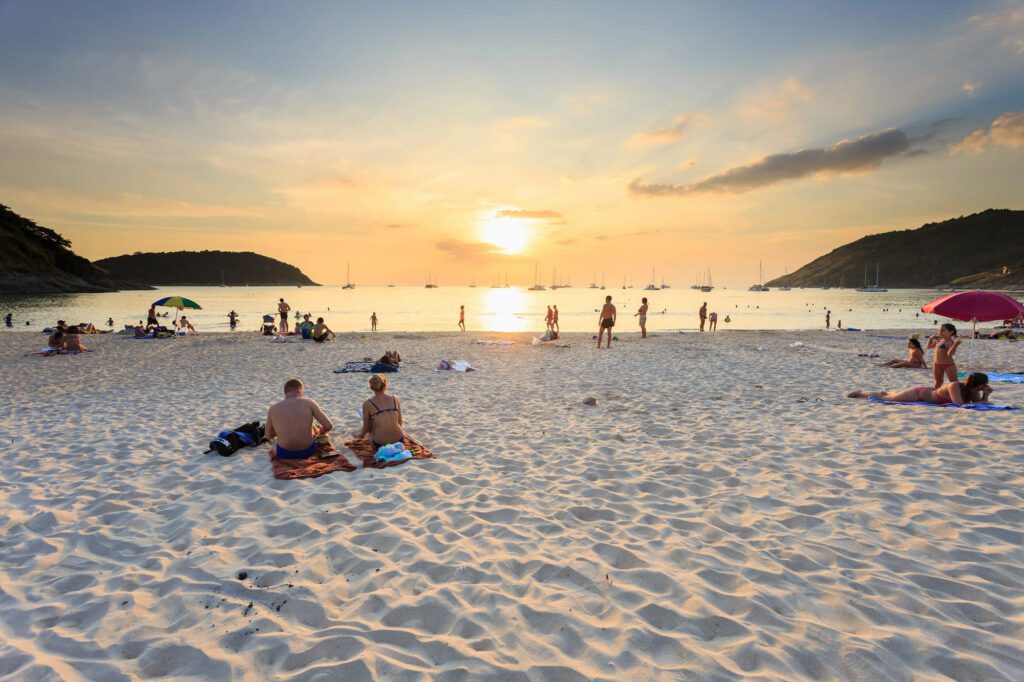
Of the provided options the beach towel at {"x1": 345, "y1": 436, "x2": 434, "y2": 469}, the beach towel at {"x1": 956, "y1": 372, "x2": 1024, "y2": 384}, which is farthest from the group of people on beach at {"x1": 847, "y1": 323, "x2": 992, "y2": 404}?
the beach towel at {"x1": 345, "y1": 436, "x2": 434, "y2": 469}

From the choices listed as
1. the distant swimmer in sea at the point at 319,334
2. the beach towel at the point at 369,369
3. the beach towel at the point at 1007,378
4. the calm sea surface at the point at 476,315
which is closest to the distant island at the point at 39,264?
the calm sea surface at the point at 476,315

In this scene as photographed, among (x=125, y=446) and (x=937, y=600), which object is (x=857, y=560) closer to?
(x=937, y=600)

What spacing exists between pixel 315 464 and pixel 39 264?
5130 inches

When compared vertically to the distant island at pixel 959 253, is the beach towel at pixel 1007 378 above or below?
below

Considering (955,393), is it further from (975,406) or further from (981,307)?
(981,307)

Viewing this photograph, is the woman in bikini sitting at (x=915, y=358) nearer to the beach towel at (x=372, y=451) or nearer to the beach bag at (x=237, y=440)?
the beach towel at (x=372, y=451)

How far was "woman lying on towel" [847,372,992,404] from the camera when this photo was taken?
8125mm

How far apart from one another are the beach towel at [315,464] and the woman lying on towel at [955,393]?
9.68m

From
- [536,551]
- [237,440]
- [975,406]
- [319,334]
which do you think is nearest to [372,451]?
[237,440]

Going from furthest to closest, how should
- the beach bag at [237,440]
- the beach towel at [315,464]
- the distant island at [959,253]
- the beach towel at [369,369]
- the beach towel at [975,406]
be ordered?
the distant island at [959,253] < the beach towel at [369,369] < the beach towel at [975,406] < the beach bag at [237,440] < the beach towel at [315,464]

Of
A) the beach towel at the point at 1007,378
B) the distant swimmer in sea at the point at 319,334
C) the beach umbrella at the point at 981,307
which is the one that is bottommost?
the beach towel at the point at 1007,378

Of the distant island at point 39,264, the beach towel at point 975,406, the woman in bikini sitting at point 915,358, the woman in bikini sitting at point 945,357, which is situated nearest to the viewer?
the beach towel at point 975,406

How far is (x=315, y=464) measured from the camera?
5.71m

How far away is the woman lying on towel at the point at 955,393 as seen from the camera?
8.12m
